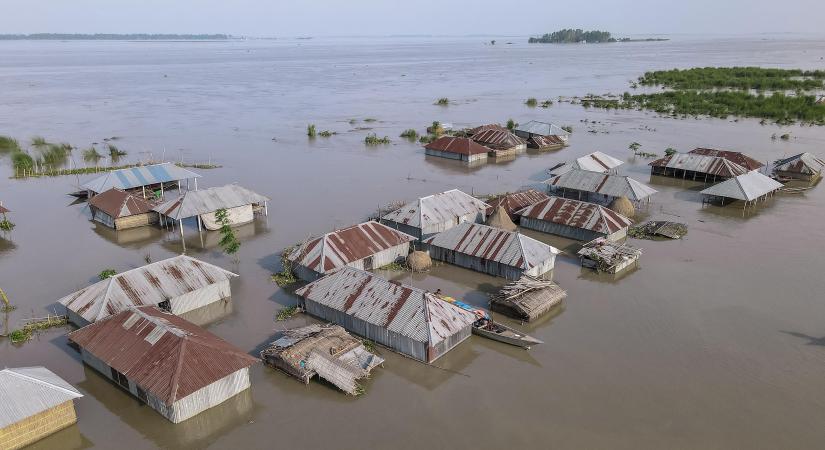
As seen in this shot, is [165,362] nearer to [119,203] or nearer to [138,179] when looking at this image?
[119,203]

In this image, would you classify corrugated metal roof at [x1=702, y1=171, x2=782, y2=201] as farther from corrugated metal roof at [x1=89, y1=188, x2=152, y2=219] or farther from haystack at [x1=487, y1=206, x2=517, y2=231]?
corrugated metal roof at [x1=89, y1=188, x2=152, y2=219]

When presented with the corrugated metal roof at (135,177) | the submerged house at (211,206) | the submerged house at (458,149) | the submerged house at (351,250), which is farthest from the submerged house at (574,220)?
the corrugated metal roof at (135,177)

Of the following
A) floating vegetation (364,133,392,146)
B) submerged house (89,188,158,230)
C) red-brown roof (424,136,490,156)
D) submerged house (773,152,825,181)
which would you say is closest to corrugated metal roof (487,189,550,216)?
red-brown roof (424,136,490,156)

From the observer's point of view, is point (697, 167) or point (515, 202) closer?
point (515, 202)

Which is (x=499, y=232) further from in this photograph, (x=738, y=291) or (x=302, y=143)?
(x=302, y=143)

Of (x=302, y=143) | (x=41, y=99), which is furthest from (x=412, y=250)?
(x=41, y=99)

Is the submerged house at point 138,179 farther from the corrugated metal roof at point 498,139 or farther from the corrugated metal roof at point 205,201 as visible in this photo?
the corrugated metal roof at point 498,139

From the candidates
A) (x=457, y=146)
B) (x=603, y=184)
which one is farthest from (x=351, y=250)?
(x=457, y=146)
